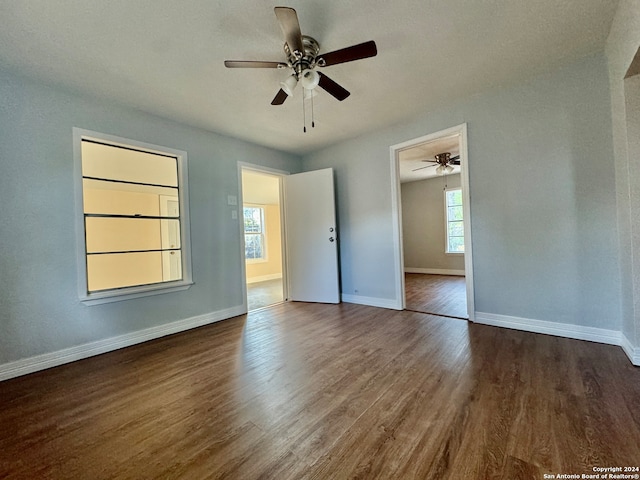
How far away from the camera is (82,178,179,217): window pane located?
313 centimetres

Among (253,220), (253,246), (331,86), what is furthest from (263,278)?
(331,86)

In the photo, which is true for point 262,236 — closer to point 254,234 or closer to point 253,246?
point 254,234

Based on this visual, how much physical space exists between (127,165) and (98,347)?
208 cm

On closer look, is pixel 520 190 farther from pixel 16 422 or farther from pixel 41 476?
pixel 16 422

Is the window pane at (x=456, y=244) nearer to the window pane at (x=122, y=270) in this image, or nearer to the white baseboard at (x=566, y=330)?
the white baseboard at (x=566, y=330)

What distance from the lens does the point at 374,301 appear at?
12.9 feet

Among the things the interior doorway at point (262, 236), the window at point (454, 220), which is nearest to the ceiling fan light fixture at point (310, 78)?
the interior doorway at point (262, 236)

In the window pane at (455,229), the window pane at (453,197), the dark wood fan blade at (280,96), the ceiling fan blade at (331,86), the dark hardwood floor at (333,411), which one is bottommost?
the dark hardwood floor at (333,411)

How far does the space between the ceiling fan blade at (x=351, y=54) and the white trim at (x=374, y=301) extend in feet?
9.52

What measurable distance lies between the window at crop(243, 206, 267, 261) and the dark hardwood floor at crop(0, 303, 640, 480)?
15.8 feet

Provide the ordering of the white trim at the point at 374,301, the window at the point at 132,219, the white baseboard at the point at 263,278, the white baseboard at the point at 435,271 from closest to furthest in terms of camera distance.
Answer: the window at the point at 132,219 < the white trim at the point at 374,301 < the white baseboard at the point at 435,271 < the white baseboard at the point at 263,278

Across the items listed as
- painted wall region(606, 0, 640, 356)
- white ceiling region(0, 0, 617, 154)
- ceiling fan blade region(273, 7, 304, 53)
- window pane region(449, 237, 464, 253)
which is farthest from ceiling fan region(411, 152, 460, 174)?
ceiling fan blade region(273, 7, 304, 53)

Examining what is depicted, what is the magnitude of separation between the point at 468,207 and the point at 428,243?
169 inches

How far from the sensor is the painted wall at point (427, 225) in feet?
22.4
